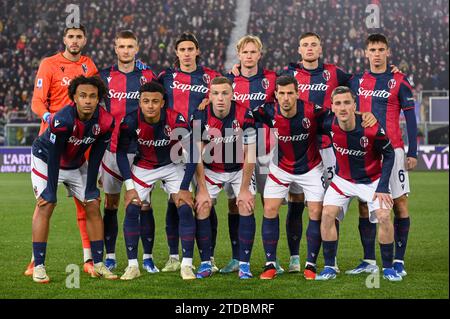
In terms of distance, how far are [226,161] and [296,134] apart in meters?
0.62

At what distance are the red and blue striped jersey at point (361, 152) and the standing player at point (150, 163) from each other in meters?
1.19

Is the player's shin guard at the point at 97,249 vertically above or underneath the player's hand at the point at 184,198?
underneath

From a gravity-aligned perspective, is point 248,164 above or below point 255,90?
below

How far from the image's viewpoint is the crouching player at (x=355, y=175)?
19.5 feet

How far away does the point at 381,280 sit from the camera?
5980 millimetres

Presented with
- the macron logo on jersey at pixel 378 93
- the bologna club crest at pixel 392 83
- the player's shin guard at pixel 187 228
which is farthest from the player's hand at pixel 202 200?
the bologna club crest at pixel 392 83

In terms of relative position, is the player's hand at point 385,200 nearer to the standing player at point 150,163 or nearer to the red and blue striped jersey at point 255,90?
the red and blue striped jersey at point 255,90

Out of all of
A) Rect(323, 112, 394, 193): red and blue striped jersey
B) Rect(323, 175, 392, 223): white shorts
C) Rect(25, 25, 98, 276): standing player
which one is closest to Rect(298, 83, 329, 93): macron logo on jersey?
Rect(323, 112, 394, 193): red and blue striped jersey

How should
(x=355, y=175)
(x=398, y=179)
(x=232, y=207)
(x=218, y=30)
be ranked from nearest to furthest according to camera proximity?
(x=355, y=175) < (x=398, y=179) < (x=232, y=207) < (x=218, y=30)

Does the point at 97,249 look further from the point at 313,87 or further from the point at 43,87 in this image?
the point at 313,87

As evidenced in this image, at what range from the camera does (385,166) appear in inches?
234

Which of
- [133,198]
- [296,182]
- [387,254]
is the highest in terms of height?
[296,182]

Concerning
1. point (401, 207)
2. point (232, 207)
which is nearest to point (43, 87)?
point (232, 207)

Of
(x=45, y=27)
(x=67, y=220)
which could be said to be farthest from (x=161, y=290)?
(x=45, y=27)
